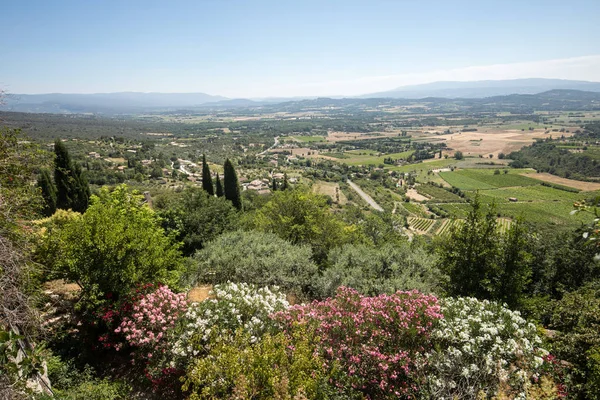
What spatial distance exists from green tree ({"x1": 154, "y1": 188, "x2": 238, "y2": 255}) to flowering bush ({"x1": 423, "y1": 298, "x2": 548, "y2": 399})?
10.8 metres

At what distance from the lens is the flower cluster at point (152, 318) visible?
6.79 meters

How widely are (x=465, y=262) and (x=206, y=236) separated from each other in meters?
11.2

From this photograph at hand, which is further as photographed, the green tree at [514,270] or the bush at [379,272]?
the bush at [379,272]

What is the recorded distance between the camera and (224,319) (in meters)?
6.92

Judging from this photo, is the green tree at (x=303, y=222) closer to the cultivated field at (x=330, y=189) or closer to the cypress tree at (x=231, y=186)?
the cypress tree at (x=231, y=186)

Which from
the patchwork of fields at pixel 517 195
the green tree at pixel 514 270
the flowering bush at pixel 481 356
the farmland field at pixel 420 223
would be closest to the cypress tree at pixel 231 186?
the green tree at pixel 514 270

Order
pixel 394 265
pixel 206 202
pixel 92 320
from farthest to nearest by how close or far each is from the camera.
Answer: pixel 206 202
pixel 394 265
pixel 92 320

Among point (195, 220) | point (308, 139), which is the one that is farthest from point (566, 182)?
point (308, 139)

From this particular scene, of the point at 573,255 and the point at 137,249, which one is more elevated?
the point at 137,249

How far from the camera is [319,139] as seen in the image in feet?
613

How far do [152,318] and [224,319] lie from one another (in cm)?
155

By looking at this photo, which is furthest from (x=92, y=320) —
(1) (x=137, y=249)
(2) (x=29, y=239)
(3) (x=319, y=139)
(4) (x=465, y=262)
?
(3) (x=319, y=139)

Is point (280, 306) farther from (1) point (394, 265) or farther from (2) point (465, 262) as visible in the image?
(2) point (465, 262)

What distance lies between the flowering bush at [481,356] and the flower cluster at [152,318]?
17.9 ft
